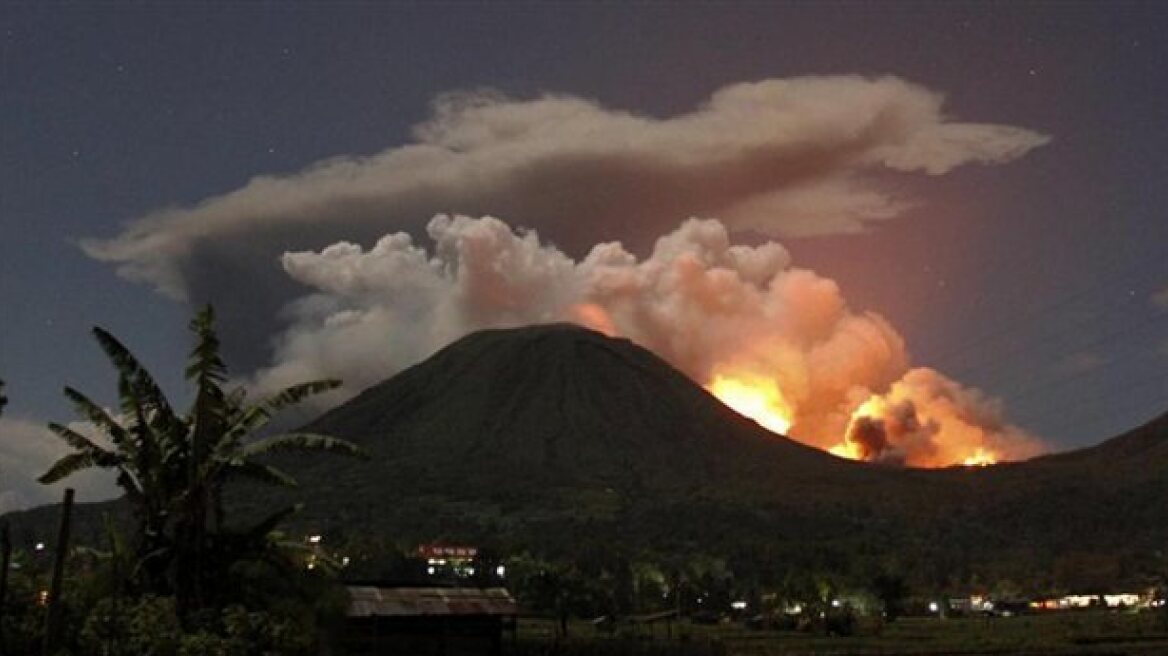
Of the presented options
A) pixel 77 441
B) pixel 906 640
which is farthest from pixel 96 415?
pixel 906 640

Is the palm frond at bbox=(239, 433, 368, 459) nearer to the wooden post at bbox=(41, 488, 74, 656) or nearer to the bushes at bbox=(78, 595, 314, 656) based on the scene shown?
the bushes at bbox=(78, 595, 314, 656)

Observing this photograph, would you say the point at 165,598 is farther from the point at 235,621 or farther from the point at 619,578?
the point at 619,578

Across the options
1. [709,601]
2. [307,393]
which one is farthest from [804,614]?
[307,393]

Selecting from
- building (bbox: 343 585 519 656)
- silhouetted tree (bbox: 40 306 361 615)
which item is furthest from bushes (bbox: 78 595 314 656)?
building (bbox: 343 585 519 656)

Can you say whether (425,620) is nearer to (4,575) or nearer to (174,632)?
(174,632)

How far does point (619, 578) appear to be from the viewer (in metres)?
145

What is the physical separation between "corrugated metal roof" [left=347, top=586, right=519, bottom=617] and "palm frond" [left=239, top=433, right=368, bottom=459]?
6610mm

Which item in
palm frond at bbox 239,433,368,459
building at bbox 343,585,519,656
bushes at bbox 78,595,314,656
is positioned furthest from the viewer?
building at bbox 343,585,519,656

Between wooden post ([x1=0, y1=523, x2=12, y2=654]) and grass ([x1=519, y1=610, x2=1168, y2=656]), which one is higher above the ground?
wooden post ([x1=0, y1=523, x2=12, y2=654])

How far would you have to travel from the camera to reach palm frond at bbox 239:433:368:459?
2839 cm

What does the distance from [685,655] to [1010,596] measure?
4901 inches

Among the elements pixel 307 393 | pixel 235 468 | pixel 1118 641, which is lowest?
pixel 1118 641

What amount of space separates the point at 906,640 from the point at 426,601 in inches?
1971

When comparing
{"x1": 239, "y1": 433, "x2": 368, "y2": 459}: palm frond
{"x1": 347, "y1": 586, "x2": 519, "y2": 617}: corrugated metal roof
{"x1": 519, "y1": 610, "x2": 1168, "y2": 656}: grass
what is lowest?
{"x1": 519, "y1": 610, "x2": 1168, "y2": 656}: grass
